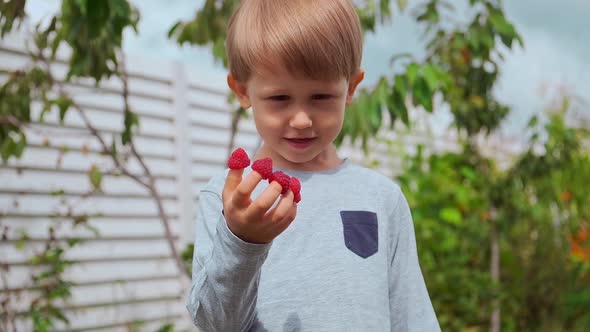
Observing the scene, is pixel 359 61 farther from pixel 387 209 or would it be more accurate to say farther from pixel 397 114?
pixel 397 114

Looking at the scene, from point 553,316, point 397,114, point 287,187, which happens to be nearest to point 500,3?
point 397,114

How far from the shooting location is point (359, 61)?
1.11 metres

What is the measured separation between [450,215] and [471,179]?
0.78ft

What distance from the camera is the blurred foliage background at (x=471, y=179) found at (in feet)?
8.39

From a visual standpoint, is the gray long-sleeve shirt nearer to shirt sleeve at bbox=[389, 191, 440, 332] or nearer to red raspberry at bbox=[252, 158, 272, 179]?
shirt sleeve at bbox=[389, 191, 440, 332]

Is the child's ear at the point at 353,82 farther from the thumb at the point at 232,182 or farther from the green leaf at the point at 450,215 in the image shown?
the green leaf at the point at 450,215

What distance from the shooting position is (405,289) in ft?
3.86

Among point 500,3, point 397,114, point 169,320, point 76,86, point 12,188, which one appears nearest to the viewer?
A: point 397,114

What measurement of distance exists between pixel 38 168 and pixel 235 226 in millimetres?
3165

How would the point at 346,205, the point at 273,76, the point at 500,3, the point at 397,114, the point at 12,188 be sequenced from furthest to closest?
the point at 12,188, the point at 500,3, the point at 397,114, the point at 346,205, the point at 273,76

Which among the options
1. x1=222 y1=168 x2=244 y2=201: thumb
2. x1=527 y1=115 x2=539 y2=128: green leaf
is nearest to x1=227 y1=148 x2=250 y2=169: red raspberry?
x1=222 y1=168 x2=244 y2=201: thumb

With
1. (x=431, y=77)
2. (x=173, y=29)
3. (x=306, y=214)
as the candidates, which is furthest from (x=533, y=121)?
(x=306, y=214)

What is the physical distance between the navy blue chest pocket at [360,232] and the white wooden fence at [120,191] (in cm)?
254

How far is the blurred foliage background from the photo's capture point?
2559mm
